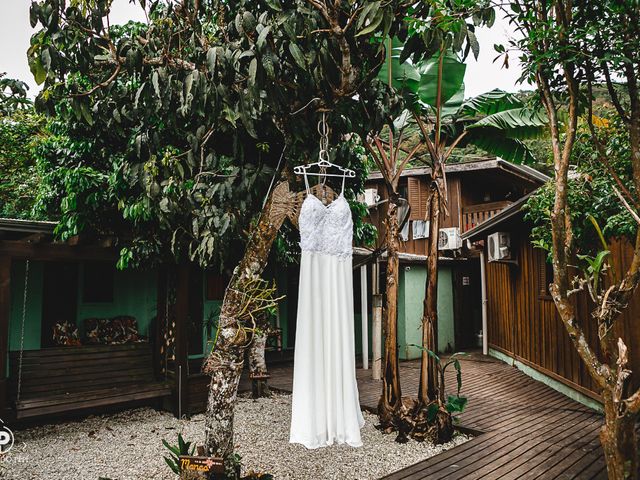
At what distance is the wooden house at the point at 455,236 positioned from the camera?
1272cm

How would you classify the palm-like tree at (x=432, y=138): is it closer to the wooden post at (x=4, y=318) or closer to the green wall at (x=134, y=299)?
the wooden post at (x=4, y=318)

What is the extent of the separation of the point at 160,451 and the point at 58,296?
180 inches

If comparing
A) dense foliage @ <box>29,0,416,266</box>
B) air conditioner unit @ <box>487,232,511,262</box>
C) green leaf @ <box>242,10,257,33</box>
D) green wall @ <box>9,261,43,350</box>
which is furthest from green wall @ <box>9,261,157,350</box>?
air conditioner unit @ <box>487,232,511,262</box>

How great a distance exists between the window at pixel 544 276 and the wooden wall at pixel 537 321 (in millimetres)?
18

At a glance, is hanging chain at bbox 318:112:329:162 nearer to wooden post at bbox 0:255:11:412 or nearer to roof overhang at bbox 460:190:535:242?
roof overhang at bbox 460:190:535:242

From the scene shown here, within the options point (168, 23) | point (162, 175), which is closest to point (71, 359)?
point (162, 175)

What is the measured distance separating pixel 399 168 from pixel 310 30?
2.97 metres

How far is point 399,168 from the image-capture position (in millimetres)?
5965

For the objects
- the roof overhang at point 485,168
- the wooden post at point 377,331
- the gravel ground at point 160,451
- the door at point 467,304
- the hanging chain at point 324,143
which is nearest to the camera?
the hanging chain at point 324,143

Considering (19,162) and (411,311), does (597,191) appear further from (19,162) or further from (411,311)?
(19,162)

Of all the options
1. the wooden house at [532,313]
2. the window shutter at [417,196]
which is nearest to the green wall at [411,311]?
the wooden house at [532,313]

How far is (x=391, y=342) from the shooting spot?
230 inches

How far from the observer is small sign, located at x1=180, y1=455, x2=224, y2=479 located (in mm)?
3449

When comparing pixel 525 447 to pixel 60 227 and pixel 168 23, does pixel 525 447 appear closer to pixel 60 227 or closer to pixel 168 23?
pixel 168 23
